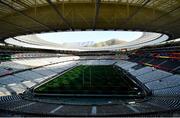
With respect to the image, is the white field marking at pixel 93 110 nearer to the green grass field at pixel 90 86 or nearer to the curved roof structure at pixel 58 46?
the green grass field at pixel 90 86

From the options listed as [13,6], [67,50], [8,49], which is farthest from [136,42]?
[13,6]

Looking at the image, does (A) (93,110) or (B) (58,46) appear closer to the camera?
(A) (93,110)

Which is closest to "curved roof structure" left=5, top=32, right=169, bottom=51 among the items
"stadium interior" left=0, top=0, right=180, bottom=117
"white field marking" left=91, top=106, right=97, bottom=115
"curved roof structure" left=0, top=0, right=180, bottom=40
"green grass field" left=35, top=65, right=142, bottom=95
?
Result: "green grass field" left=35, top=65, right=142, bottom=95

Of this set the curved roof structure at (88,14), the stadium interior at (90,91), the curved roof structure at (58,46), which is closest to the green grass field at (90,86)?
the stadium interior at (90,91)

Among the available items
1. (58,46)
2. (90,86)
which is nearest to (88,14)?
(90,86)

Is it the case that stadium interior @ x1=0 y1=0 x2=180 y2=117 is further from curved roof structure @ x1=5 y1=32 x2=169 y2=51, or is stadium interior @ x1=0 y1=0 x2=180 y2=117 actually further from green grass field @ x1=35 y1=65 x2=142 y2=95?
curved roof structure @ x1=5 y1=32 x2=169 y2=51

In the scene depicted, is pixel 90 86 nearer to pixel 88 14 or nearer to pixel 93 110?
pixel 88 14

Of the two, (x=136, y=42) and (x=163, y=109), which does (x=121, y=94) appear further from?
(x=136, y=42)

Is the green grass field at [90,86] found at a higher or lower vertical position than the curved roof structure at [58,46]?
lower
